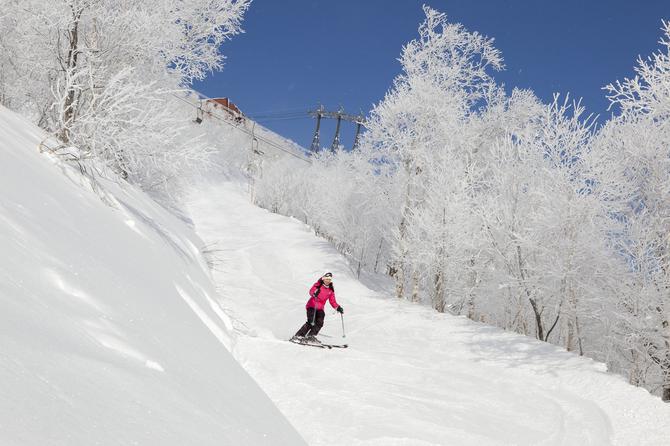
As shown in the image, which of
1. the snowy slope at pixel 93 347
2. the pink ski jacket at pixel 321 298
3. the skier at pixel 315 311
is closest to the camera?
the snowy slope at pixel 93 347

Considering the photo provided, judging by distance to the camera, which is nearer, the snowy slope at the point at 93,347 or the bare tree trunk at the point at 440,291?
the snowy slope at the point at 93,347

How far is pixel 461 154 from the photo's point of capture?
69.8ft

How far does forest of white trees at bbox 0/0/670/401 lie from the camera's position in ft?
31.2

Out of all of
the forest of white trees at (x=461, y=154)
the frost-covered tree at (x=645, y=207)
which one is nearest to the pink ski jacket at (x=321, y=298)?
the forest of white trees at (x=461, y=154)

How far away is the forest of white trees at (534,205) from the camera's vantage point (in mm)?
10797

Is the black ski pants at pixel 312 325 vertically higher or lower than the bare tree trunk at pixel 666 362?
lower

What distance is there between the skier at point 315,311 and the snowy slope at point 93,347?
15.8 ft

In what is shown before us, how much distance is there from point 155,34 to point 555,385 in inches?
478

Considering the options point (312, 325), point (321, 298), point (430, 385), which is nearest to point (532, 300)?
point (321, 298)

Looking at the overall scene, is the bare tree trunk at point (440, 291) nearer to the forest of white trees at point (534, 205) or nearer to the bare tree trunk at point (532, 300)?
the forest of white trees at point (534, 205)

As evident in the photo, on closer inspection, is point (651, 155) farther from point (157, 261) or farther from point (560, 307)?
point (157, 261)

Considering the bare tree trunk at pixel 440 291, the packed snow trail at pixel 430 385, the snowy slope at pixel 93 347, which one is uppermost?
the bare tree trunk at pixel 440 291

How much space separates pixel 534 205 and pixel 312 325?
9.27m

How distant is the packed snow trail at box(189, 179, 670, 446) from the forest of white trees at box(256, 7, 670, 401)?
2.03 m
